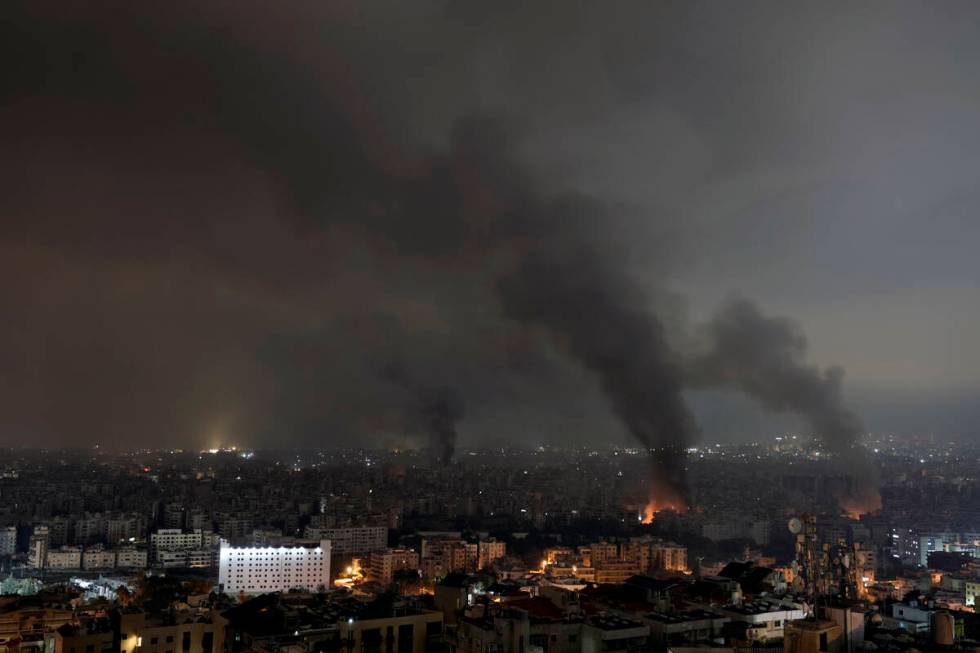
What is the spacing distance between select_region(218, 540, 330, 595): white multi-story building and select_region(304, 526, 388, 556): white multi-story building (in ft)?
14.7

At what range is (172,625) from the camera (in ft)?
29.1

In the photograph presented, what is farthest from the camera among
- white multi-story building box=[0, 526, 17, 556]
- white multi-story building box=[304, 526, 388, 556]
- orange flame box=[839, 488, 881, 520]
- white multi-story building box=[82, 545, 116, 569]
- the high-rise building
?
orange flame box=[839, 488, 881, 520]

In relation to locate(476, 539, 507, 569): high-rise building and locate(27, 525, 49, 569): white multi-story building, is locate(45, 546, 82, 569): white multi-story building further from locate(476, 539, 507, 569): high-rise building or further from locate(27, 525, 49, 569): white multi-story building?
locate(476, 539, 507, 569): high-rise building

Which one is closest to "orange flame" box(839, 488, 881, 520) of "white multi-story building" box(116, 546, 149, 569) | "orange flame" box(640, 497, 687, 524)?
"orange flame" box(640, 497, 687, 524)

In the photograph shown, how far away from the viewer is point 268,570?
18125 mm

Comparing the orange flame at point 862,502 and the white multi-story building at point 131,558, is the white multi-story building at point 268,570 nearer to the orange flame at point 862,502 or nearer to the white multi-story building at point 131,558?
the white multi-story building at point 131,558

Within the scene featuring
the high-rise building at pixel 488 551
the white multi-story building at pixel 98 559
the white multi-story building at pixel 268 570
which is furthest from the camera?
the white multi-story building at pixel 98 559

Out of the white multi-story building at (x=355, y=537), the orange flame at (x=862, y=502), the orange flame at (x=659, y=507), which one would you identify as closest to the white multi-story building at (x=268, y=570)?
the white multi-story building at (x=355, y=537)

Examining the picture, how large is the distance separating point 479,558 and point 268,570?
531cm

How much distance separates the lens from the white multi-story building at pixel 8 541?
2453cm

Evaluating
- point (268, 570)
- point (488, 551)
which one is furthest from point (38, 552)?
point (488, 551)

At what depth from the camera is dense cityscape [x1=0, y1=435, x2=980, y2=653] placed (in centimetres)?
855

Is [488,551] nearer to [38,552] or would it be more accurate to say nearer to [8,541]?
[38,552]

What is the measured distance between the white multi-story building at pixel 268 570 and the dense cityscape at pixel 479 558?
0.04 m
